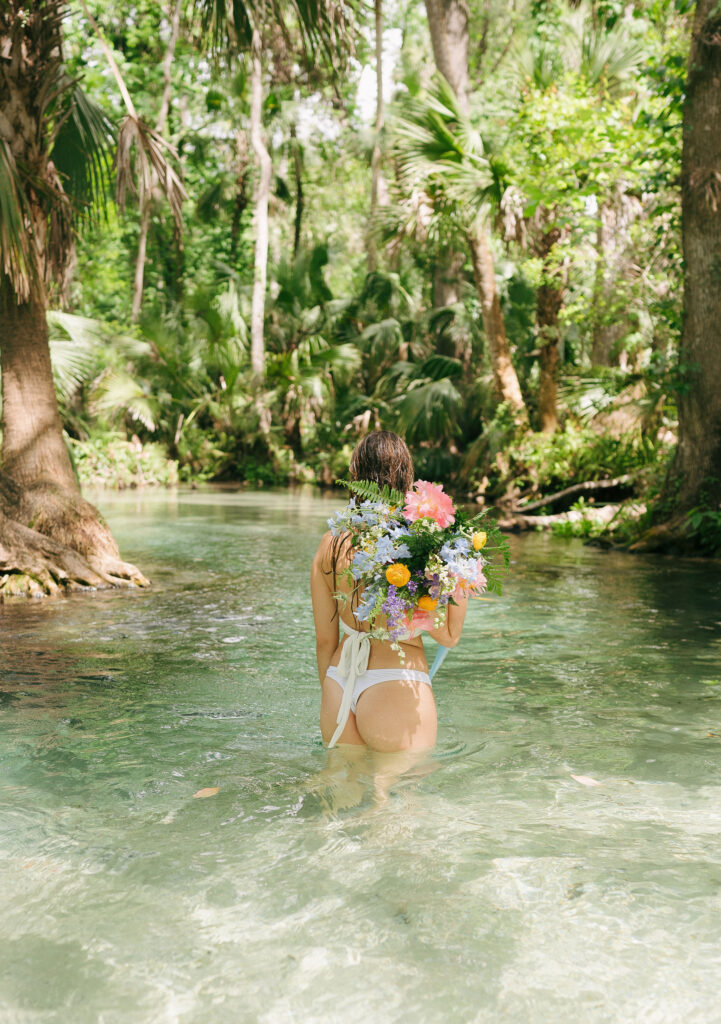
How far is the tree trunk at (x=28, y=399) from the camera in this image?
10047 mm

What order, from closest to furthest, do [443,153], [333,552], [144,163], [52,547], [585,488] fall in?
[333,552], [144,163], [52,547], [585,488], [443,153]

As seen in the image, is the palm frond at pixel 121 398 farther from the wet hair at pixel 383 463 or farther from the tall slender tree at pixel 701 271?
the wet hair at pixel 383 463

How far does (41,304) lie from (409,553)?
7.45 metres

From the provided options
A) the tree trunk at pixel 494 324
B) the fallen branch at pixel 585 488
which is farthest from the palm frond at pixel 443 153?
the fallen branch at pixel 585 488

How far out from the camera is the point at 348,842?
3756 mm

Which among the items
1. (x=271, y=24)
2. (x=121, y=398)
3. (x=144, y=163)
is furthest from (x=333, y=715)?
(x=121, y=398)

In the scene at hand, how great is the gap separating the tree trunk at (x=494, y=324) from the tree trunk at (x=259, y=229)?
35.4 ft

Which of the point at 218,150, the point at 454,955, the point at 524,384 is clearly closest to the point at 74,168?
the point at 454,955

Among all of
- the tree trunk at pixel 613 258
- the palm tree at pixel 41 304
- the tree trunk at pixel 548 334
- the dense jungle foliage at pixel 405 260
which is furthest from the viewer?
the tree trunk at pixel 548 334

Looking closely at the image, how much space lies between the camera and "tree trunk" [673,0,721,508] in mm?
12000

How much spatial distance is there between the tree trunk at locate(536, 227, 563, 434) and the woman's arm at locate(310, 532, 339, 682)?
14.1 m

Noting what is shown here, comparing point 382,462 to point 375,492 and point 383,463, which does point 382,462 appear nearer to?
point 383,463

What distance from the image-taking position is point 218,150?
36.4 metres

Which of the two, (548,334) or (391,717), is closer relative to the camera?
(391,717)
